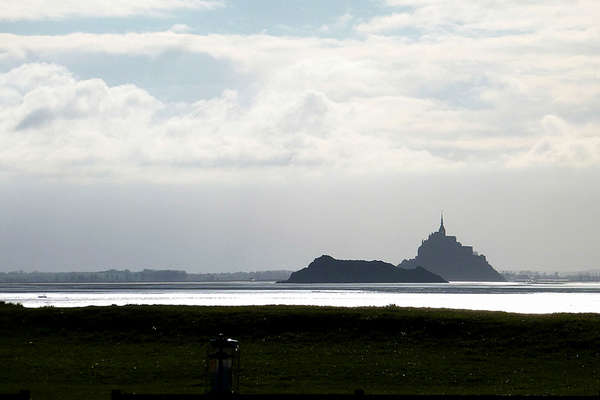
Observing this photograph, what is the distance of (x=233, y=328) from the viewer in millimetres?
55188

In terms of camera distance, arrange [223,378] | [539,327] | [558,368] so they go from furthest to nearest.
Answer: [539,327], [558,368], [223,378]

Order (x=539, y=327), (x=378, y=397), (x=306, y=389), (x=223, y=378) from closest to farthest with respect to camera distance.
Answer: (x=378, y=397) → (x=223, y=378) → (x=306, y=389) → (x=539, y=327)

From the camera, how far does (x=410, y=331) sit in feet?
177

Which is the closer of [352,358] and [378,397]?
[378,397]

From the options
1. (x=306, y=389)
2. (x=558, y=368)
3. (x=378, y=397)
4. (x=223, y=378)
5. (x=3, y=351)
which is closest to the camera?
(x=378, y=397)

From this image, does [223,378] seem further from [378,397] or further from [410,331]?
[410,331]

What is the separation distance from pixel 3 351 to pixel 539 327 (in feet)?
96.7

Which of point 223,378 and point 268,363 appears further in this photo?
point 268,363

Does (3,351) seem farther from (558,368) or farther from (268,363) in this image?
(558,368)

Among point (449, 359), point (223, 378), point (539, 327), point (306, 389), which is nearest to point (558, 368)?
point (449, 359)

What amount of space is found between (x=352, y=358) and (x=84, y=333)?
17.2 meters

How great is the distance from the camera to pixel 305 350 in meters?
49.7

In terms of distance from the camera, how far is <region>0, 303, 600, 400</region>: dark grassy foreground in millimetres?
40906

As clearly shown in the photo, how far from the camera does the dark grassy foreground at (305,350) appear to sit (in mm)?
40906
